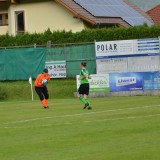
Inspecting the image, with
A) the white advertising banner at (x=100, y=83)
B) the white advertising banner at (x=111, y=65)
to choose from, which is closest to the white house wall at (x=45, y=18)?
the white advertising banner at (x=111, y=65)

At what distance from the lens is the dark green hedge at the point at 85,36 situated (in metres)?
40.1

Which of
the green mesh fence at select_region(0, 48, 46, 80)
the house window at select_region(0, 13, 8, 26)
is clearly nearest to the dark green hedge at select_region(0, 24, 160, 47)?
the green mesh fence at select_region(0, 48, 46, 80)

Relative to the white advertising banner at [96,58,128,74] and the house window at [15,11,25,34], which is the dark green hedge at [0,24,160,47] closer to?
the white advertising banner at [96,58,128,74]

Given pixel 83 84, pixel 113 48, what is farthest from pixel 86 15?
pixel 83 84

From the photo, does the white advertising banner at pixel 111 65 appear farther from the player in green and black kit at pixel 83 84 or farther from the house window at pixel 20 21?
the house window at pixel 20 21

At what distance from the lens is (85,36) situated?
41.6 m

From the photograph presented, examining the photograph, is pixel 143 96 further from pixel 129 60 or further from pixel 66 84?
pixel 66 84

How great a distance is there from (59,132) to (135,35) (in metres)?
22.5

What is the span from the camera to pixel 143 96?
114 ft

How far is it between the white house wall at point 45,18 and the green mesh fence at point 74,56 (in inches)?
274

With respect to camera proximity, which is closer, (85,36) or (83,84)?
(83,84)

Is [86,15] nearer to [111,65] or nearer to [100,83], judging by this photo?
[111,65]

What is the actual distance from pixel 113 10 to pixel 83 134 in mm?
33562

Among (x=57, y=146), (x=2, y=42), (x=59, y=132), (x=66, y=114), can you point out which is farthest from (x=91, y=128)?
(x=2, y=42)
